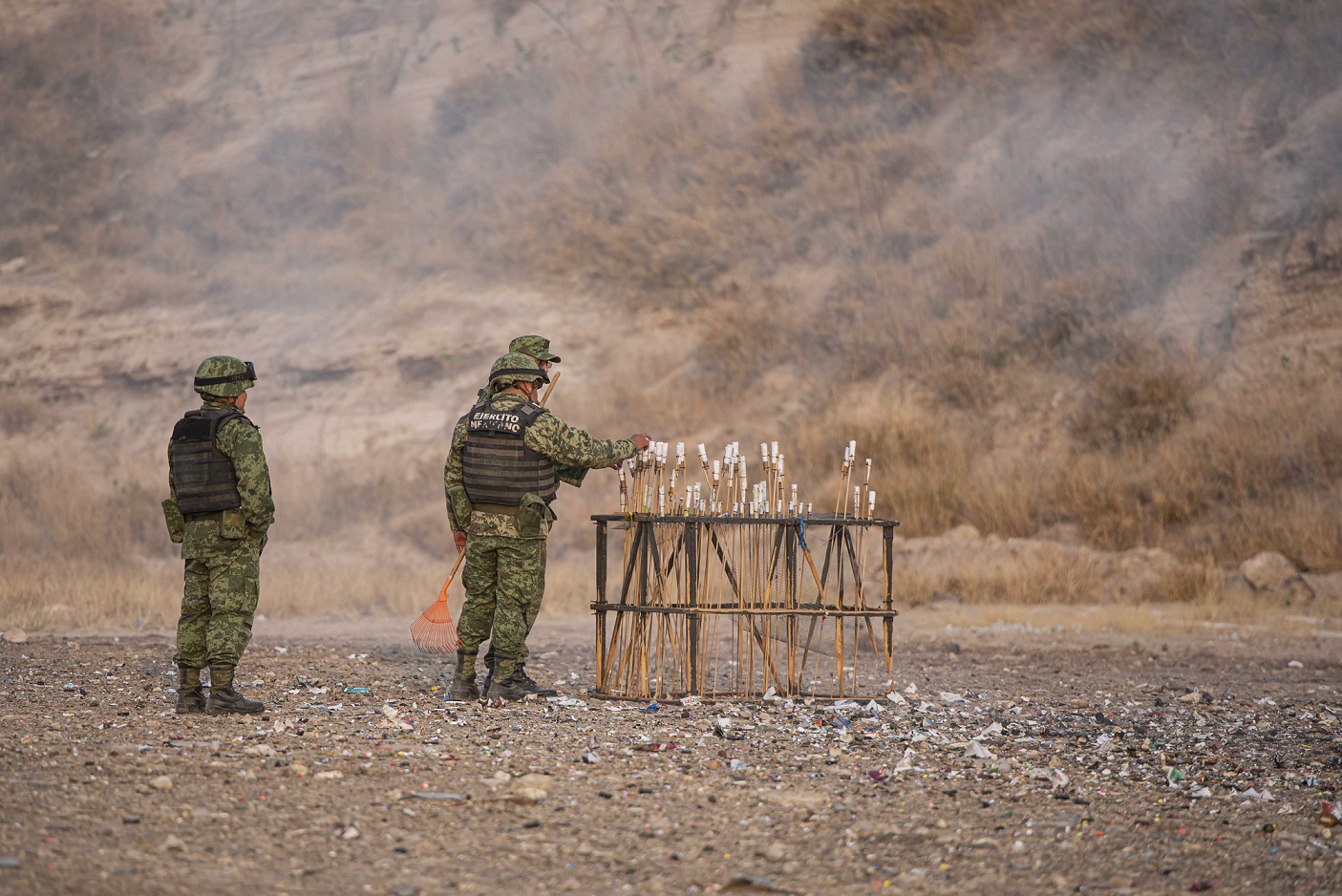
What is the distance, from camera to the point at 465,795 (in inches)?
191

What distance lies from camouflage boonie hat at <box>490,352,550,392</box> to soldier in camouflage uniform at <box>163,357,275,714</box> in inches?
45.7

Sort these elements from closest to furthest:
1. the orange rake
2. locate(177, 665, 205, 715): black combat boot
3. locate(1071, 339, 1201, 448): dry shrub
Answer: locate(177, 665, 205, 715): black combat boot < the orange rake < locate(1071, 339, 1201, 448): dry shrub

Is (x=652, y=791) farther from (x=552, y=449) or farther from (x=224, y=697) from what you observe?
(x=224, y=697)

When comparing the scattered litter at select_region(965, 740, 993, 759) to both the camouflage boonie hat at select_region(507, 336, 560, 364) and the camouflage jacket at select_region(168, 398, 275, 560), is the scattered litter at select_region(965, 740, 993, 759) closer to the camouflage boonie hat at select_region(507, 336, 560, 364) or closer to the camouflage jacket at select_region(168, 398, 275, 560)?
the camouflage boonie hat at select_region(507, 336, 560, 364)

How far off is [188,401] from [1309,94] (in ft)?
45.1

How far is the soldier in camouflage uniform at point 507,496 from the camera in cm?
657

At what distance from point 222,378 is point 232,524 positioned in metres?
0.65

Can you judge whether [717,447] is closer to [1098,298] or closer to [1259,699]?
[1098,298]

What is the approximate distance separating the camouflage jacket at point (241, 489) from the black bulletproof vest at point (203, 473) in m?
0.03

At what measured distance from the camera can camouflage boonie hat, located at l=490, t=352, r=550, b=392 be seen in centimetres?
671

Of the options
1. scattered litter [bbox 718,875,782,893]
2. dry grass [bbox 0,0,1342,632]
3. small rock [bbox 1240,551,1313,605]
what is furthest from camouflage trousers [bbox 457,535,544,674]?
small rock [bbox 1240,551,1313,605]

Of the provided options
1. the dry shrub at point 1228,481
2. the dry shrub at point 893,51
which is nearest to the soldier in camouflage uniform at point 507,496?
the dry shrub at point 1228,481

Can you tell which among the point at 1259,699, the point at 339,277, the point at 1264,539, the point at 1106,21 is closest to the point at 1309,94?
the point at 1106,21

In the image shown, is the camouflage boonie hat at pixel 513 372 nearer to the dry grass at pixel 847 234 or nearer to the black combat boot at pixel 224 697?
the black combat boot at pixel 224 697
